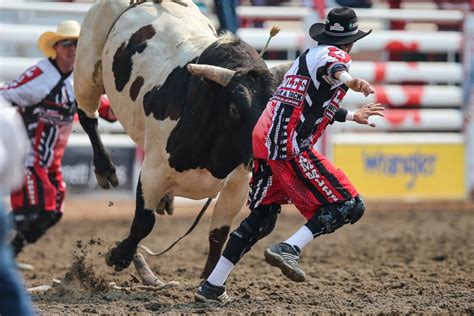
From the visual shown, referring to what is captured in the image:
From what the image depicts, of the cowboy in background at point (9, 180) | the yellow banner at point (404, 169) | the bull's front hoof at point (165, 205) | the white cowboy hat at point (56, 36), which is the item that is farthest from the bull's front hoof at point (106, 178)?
the yellow banner at point (404, 169)

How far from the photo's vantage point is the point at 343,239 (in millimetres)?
8547

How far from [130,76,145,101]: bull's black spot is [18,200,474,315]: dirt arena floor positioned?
1035 mm

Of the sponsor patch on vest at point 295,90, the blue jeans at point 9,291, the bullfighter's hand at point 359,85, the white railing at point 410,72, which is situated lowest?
the white railing at point 410,72

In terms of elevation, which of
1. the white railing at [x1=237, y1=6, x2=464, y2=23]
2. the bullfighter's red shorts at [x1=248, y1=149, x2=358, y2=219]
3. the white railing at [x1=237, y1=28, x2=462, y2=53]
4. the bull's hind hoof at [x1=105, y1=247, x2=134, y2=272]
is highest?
the bullfighter's red shorts at [x1=248, y1=149, x2=358, y2=219]

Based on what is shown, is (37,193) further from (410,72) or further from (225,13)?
(410,72)

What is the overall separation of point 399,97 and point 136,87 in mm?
6227

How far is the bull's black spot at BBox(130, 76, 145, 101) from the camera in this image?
578 centimetres

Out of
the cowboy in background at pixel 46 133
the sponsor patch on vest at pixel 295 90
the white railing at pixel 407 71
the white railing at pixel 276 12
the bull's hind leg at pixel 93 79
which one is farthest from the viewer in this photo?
the white railing at pixel 407 71

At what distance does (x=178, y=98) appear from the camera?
17.8ft

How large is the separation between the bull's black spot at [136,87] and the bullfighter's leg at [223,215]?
79cm

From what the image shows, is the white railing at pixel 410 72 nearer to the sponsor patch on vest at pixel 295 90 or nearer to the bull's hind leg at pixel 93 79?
the bull's hind leg at pixel 93 79

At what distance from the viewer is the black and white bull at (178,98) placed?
5.15 metres

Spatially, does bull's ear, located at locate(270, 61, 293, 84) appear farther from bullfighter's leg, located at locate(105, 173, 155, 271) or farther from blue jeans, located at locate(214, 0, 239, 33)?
blue jeans, located at locate(214, 0, 239, 33)

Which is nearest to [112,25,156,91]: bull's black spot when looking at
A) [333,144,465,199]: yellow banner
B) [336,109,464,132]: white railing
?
[333,144,465,199]: yellow banner
